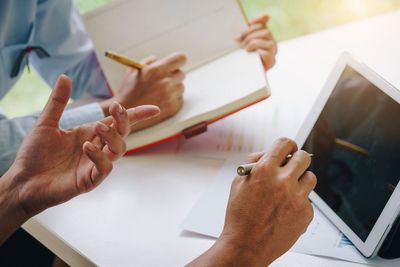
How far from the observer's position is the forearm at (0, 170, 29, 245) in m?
0.66

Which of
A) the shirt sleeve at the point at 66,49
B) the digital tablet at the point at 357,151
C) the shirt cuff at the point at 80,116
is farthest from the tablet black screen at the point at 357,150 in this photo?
the shirt sleeve at the point at 66,49

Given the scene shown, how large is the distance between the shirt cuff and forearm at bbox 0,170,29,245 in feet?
0.79

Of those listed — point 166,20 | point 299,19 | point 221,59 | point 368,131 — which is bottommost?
point 299,19

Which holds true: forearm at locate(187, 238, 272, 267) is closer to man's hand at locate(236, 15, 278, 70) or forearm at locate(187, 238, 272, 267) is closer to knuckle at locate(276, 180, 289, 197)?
knuckle at locate(276, 180, 289, 197)

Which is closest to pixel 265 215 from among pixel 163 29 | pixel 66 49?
pixel 163 29

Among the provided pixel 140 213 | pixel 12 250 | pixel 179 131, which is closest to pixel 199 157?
pixel 179 131

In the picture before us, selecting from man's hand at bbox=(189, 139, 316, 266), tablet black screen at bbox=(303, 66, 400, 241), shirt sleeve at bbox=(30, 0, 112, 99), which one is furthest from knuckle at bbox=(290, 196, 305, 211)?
shirt sleeve at bbox=(30, 0, 112, 99)

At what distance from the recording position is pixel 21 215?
667 mm

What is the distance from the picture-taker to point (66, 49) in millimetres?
1092

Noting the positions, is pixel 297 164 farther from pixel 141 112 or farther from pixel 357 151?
pixel 141 112

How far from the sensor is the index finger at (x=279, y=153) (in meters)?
0.58

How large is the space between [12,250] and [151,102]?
20.0 inches

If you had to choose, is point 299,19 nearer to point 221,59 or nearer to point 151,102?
point 221,59

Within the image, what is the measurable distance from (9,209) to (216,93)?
47 cm
